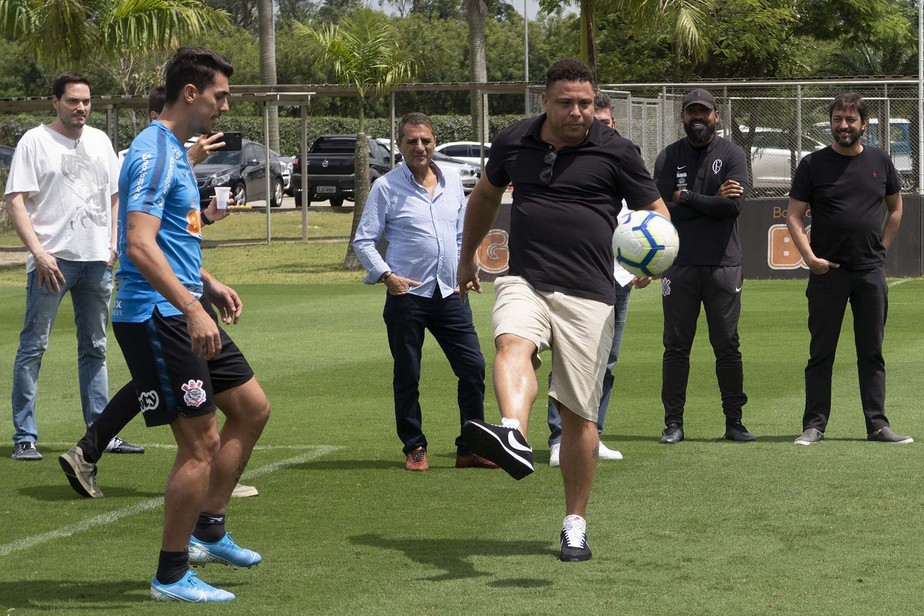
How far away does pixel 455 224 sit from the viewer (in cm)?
855

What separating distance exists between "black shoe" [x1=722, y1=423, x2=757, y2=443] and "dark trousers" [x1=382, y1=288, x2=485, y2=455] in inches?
67.4

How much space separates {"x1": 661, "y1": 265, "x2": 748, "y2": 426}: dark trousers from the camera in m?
9.06

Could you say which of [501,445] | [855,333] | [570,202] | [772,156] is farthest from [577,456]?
[772,156]

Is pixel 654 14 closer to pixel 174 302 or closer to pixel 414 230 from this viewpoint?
pixel 414 230

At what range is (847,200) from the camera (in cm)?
893

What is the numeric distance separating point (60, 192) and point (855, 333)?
4.99m

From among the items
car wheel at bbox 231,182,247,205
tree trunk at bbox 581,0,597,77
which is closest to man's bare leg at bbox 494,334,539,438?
tree trunk at bbox 581,0,597,77

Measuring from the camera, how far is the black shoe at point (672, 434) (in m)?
9.01

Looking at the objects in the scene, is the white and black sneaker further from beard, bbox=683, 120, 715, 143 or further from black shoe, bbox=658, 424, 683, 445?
beard, bbox=683, 120, 715, 143

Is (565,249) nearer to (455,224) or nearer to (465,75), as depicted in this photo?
(455,224)

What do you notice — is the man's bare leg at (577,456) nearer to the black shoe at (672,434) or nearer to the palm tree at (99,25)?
the black shoe at (672,434)

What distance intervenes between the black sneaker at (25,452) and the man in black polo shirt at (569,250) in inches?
148

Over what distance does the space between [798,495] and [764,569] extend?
155 centimetres

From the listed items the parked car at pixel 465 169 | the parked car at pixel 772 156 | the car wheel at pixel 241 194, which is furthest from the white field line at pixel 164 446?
the parked car at pixel 465 169
